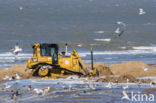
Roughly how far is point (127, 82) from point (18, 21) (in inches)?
2737

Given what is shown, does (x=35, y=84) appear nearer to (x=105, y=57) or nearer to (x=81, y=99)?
(x=81, y=99)

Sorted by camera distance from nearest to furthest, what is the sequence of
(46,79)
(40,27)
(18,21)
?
1. (46,79)
2. (40,27)
3. (18,21)

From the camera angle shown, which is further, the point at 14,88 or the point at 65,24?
the point at 65,24

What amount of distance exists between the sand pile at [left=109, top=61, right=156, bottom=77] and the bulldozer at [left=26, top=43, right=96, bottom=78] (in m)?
3.74

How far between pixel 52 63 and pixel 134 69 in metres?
7.16

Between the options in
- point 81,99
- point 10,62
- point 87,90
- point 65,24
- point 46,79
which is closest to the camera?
point 81,99

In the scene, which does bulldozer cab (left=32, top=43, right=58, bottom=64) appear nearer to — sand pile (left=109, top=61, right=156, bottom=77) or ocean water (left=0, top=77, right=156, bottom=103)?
ocean water (left=0, top=77, right=156, bottom=103)

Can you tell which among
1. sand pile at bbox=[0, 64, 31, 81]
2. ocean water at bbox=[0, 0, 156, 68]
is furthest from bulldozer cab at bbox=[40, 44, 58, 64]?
ocean water at bbox=[0, 0, 156, 68]

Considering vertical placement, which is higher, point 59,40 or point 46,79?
point 59,40

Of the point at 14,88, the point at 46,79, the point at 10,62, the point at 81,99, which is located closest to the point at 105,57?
the point at 10,62

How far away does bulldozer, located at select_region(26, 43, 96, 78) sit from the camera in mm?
28562

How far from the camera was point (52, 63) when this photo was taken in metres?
28.7

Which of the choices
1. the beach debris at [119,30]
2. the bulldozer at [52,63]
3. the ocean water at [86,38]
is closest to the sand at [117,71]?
the bulldozer at [52,63]

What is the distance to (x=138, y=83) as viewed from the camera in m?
25.0
